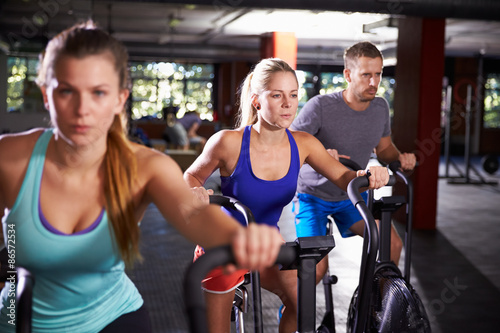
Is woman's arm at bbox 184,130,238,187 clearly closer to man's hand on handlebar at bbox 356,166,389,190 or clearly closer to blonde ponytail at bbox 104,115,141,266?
man's hand on handlebar at bbox 356,166,389,190

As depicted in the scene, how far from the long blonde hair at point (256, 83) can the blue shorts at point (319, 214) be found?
0.63 meters

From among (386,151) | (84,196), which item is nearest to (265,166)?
(84,196)

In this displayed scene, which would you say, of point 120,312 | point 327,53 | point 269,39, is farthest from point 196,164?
point 327,53

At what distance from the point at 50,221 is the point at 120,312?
0.89ft

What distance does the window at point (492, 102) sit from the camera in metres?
17.6

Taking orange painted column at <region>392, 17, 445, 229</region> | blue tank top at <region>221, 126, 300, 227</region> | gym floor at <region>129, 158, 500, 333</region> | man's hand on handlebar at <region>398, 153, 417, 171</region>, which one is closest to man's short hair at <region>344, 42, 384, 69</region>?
man's hand on handlebar at <region>398, 153, 417, 171</region>

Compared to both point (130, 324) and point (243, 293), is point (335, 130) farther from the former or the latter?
point (130, 324)

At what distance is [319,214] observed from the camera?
2.74m

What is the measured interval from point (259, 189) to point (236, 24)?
9.64 meters

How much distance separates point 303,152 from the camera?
7.02 feet

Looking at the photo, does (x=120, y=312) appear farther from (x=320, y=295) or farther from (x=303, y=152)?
(x=320, y=295)

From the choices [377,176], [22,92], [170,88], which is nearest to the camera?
[377,176]

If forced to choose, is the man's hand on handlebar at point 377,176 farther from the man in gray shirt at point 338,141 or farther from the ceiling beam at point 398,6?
the ceiling beam at point 398,6

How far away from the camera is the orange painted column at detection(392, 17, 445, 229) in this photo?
6039 mm
